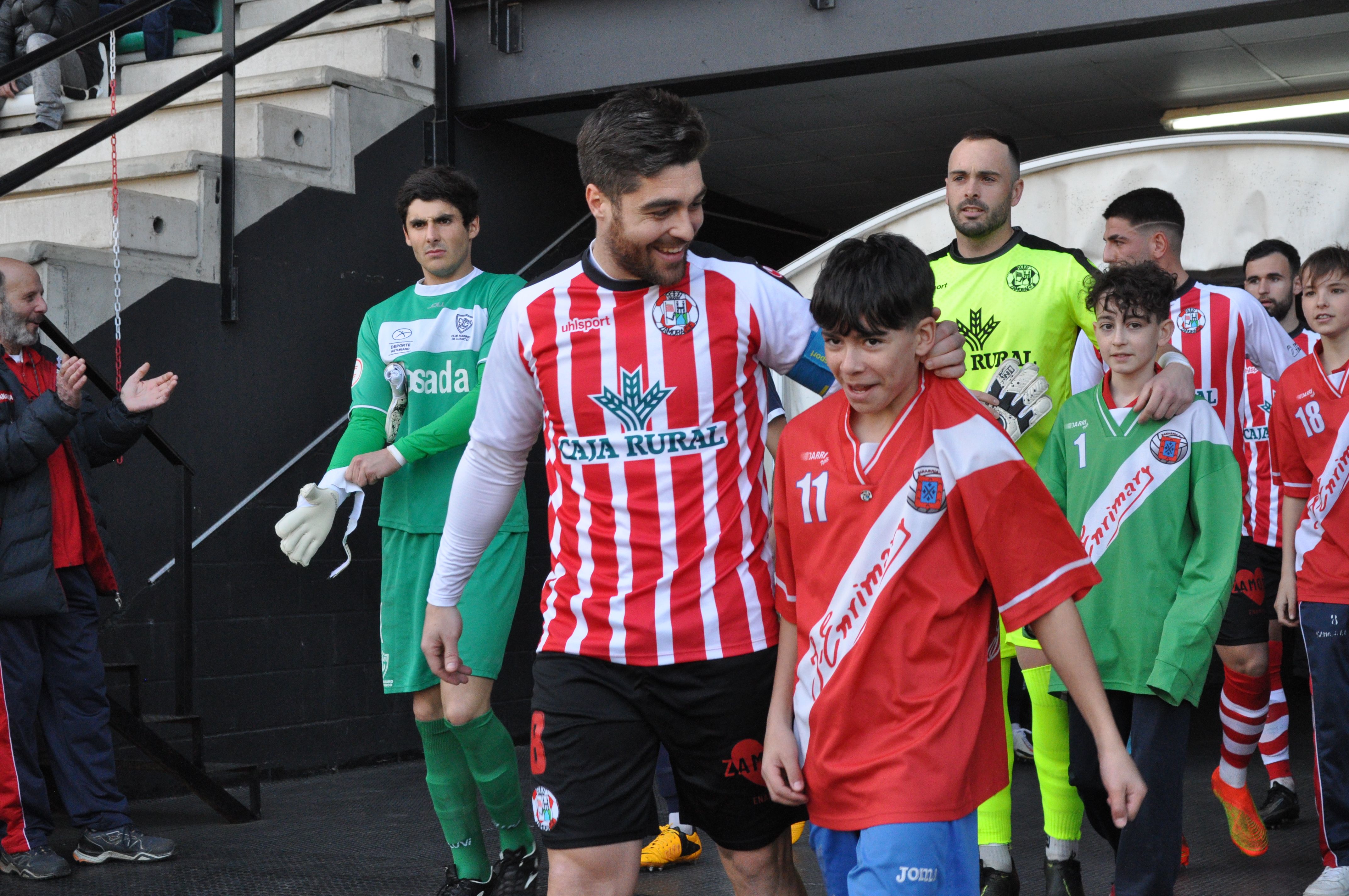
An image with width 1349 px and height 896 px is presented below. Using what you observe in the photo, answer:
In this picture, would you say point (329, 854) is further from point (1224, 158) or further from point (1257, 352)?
point (1224, 158)

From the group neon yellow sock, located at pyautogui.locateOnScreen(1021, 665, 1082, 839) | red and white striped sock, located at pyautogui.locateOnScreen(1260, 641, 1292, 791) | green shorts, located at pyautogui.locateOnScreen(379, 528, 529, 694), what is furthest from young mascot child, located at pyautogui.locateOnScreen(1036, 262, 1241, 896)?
red and white striped sock, located at pyautogui.locateOnScreen(1260, 641, 1292, 791)

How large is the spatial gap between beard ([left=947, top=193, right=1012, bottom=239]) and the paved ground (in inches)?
77.7

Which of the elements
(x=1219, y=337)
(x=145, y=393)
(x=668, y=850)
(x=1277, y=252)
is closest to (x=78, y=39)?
(x=145, y=393)

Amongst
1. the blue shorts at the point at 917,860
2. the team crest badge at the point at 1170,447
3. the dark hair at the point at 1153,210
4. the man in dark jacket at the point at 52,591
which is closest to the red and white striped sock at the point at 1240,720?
the dark hair at the point at 1153,210

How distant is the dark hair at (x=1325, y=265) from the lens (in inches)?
167

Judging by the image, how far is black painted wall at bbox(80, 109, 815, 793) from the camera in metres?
6.09

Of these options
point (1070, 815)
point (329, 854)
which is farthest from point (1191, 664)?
point (329, 854)

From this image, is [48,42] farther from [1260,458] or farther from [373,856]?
[1260,458]

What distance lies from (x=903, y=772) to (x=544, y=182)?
6449 mm

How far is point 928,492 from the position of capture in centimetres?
241

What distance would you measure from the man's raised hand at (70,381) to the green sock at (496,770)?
180 cm

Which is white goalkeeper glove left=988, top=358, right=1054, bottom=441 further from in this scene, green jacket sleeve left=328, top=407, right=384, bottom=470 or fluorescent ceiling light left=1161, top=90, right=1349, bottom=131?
fluorescent ceiling light left=1161, top=90, right=1349, bottom=131

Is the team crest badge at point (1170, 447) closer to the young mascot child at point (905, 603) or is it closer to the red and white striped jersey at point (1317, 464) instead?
the red and white striped jersey at point (1317, 464)

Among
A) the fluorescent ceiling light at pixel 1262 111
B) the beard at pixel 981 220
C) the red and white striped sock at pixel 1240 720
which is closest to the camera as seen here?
the beard at pixel 981 220
